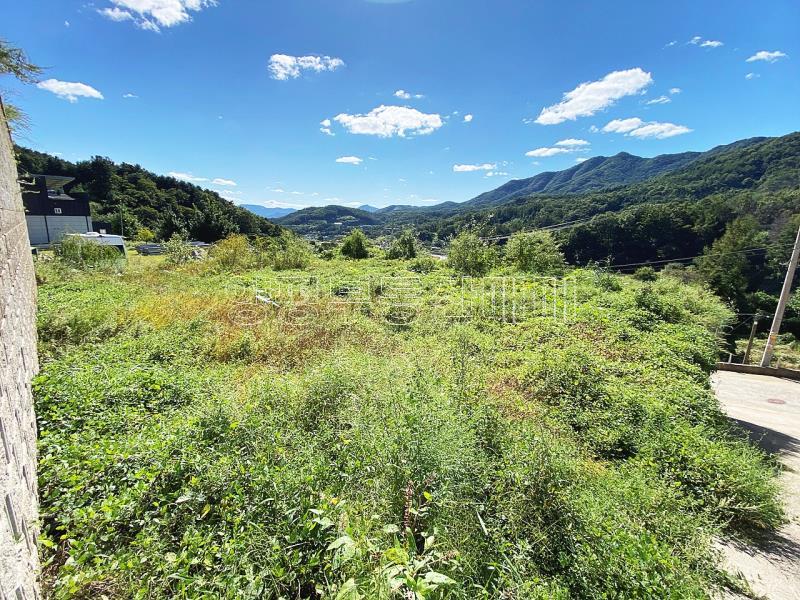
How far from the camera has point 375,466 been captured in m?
2.65

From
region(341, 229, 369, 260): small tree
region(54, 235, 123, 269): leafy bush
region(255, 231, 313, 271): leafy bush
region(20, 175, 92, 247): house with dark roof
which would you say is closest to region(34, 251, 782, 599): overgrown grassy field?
region(54, 235, 123, 269): leafy bush

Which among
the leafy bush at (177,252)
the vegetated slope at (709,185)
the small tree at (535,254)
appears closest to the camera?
the leafy bush at (177,252)

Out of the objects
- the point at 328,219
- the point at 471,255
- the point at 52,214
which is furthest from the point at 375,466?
the point at 328,219

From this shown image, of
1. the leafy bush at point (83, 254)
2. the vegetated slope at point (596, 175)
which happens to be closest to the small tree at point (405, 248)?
the leafy bush at point (83, 254)

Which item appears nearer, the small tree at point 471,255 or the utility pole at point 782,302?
the utility pole at point 782,302

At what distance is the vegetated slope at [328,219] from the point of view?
9331cm

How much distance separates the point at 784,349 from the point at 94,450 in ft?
105

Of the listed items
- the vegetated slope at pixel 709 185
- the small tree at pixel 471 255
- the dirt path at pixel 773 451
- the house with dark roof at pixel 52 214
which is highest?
the vegetated slope at pixel 709 185

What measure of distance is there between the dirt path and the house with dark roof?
28.0m

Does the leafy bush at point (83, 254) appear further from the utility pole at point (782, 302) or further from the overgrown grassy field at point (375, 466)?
the utility pole at point (782, 302)

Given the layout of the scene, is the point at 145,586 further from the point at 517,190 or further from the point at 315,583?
the point at 517,190

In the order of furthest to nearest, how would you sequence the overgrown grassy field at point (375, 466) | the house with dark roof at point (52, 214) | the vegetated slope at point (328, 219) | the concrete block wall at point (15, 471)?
the vegetated slope at point (328, 219)
the house with dark roof at point (52, 214)
the overgrown grassy field at point (375, 466)
the concrete block wall at point (15, 471)

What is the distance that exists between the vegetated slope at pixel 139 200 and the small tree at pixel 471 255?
2609 centimetres

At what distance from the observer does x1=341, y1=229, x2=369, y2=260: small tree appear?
74.1ft
